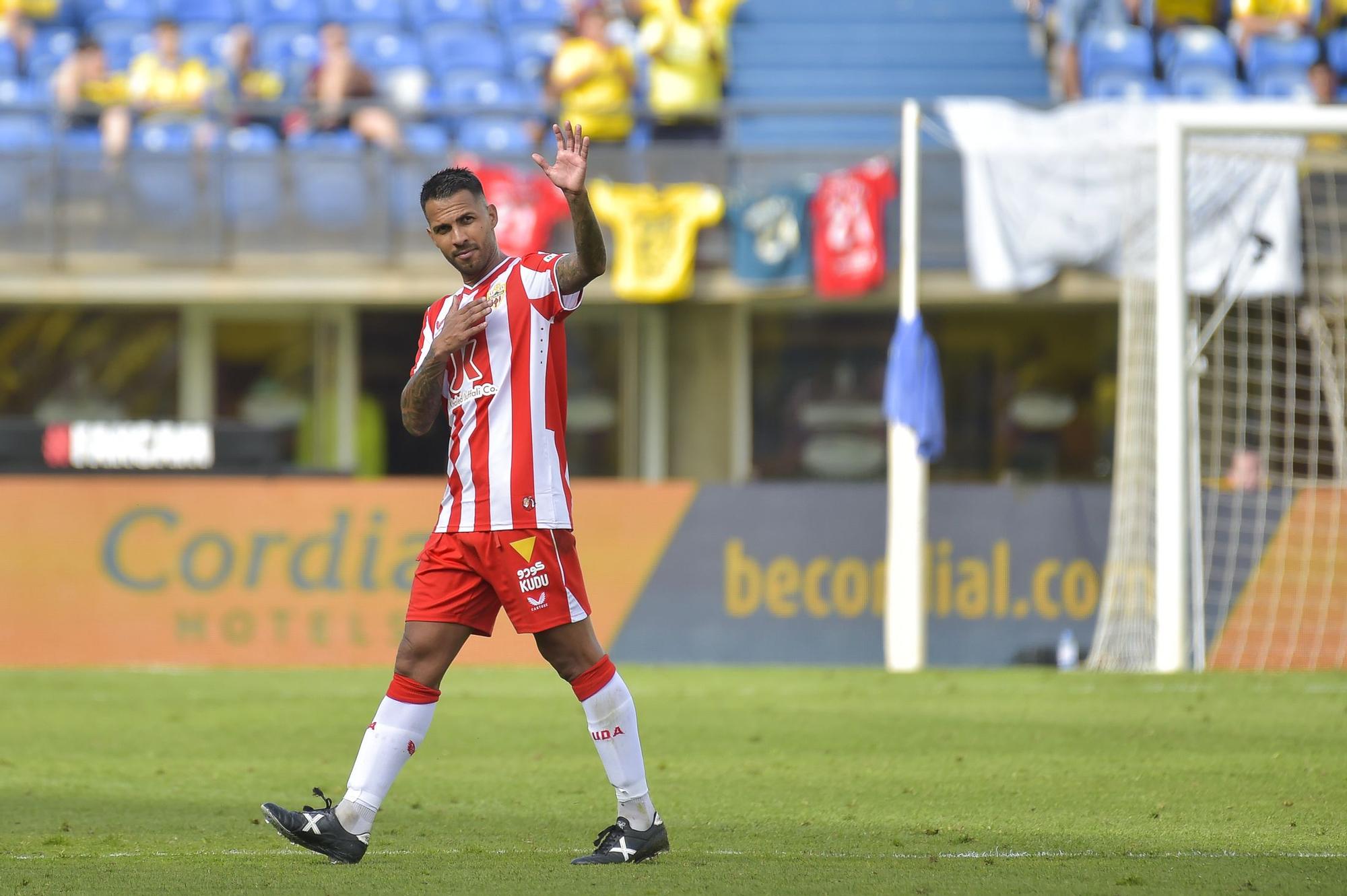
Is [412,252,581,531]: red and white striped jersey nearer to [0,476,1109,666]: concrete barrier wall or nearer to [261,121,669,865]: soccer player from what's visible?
[261,121,669,865]: soccer player

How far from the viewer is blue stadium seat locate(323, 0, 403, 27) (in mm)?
19344

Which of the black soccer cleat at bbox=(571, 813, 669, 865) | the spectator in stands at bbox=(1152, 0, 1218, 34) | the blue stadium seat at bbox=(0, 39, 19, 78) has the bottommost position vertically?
the black soccer cleat at bbox=(571, 813, 669, 865)

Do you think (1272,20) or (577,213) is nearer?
(577,213)

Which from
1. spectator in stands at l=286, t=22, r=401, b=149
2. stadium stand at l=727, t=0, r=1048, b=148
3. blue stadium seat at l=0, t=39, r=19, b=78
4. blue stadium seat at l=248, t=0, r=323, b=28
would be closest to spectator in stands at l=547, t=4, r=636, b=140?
stadium stand at l=727, t=0, r=1048, b=148

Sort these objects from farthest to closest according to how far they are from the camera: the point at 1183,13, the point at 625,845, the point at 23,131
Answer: the point at 1183,13 < the point at 23,131 < the point at 625,845

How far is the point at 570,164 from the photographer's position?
15.9 feet

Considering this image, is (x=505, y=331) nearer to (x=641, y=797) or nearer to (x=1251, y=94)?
(x=641, y=797)

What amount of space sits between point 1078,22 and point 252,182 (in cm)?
817

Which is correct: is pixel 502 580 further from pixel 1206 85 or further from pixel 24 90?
pixel 24 90

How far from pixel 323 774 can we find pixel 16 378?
506 inches

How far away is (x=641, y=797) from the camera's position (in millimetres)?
5090

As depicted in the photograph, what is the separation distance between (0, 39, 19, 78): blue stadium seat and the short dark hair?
14857mm

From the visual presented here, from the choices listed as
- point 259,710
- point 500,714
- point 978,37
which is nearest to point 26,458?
point 259,710

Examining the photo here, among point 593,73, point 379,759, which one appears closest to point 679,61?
point 593,73
